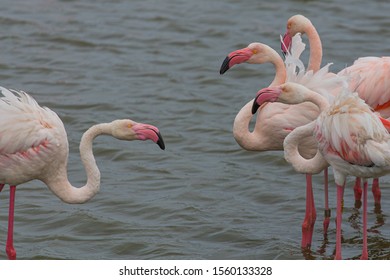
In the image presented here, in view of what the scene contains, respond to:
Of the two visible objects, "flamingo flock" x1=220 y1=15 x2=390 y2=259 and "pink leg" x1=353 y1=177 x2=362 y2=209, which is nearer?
"flamingo flock" x1=220 y1=15 x2=390 y2=259

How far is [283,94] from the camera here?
7.43 m

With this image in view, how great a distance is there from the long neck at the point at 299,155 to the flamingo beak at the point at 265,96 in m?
0.28

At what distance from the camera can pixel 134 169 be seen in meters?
9.85

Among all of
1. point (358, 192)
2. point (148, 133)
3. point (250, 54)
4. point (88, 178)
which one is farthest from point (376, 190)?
point (88, 178)

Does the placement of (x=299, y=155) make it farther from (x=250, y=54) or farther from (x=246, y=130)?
(x=250, y=54)

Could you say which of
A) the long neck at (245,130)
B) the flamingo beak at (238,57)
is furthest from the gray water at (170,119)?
the flamingo beak at (238,57)

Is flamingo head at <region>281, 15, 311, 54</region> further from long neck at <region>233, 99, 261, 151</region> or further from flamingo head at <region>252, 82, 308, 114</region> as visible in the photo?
flamingo head at <region>252, 82, 308, 114</region>

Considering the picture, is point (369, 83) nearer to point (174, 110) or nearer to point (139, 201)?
point (139, 201)

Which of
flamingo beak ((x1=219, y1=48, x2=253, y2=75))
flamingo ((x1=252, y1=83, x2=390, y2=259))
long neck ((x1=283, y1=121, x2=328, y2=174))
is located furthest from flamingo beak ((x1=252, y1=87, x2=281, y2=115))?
flamingo beak ((x1=219, y1=48, x2=253, y2=75))

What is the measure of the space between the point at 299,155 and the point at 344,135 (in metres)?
0.55

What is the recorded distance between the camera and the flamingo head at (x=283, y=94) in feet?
24.1

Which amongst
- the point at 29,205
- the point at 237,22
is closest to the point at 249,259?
the point at 29,205

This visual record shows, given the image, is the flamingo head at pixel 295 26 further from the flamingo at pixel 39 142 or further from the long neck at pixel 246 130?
the flamingo at pixel 39 142

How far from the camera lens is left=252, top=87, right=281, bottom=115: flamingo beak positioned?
7.32 metres
